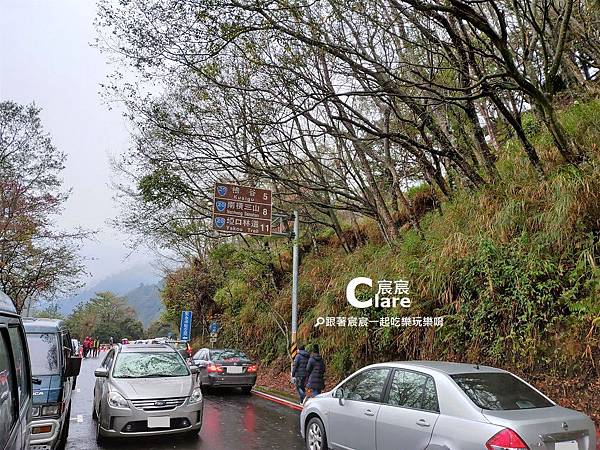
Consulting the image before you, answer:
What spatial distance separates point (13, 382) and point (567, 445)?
4574mm

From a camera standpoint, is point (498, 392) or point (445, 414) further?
point (498, 392)

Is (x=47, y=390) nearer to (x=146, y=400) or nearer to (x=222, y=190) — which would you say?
(x=146, y=400)

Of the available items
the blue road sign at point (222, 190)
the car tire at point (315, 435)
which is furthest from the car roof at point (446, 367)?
the blue road sign at point (222, 190)

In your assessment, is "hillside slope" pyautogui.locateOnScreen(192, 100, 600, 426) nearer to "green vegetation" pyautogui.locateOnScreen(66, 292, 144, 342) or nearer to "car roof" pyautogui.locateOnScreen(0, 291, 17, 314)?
Answer: "car roof" pyautogui.locateOnScreen(0, 291, 17, 314)

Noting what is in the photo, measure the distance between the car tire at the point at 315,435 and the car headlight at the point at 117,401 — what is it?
105 inches

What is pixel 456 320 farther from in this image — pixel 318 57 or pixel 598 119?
pixel 318 57

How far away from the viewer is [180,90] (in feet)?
44.4

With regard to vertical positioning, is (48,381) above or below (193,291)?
below

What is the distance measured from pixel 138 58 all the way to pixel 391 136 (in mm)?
5484

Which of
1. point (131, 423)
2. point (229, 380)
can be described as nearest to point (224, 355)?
point (229, 380)

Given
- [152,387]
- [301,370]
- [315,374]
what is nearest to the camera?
[152,387]

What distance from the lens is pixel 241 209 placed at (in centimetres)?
1510

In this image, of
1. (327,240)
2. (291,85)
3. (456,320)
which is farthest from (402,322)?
(327,240)

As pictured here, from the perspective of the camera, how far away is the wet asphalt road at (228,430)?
24.2 ft
